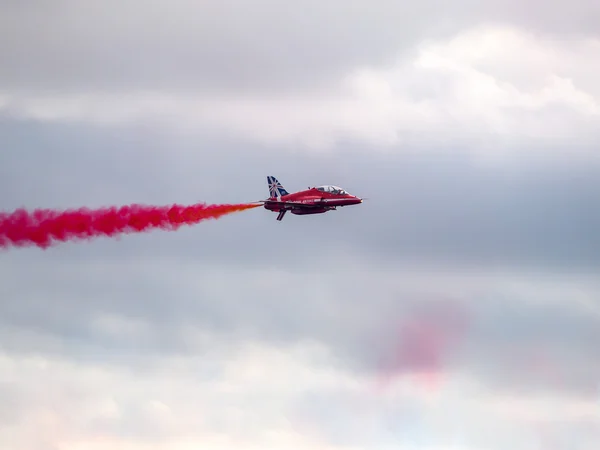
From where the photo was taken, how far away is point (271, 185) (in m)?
124

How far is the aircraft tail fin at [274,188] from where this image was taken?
12281 centimetres

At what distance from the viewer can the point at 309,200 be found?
12181cm

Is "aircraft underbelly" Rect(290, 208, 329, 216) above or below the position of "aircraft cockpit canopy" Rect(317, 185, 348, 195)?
below

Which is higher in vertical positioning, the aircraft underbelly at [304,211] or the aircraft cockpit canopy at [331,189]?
the aircraft cockpit canopy at [331,189]

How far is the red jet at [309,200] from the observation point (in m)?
121

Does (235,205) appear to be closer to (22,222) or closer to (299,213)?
(299,213)

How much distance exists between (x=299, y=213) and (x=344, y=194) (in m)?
4.82

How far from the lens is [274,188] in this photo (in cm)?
12319

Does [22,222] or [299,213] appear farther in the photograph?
[299,213]

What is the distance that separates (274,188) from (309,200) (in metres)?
3.81

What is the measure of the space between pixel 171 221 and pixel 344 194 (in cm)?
1684

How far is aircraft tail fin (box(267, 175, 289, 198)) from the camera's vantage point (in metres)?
123

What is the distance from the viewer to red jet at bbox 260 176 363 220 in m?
121

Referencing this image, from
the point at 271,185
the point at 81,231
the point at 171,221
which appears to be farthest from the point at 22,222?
the point at 271,185
